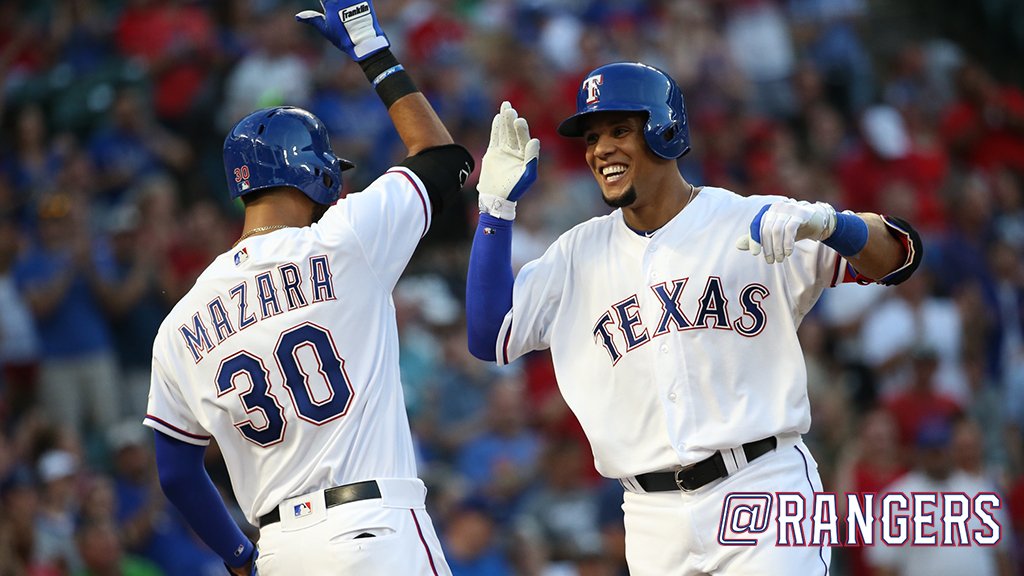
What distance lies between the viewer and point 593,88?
5246 mm

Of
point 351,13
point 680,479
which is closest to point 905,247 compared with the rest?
point 680,479

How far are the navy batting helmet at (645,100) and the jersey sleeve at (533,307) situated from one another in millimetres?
559

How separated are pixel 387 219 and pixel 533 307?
2.44ft

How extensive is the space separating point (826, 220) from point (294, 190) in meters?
1.83

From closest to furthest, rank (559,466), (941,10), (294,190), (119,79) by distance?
1. (294,190)
2. (559,466)
3. (119,79)
4. (941,10)

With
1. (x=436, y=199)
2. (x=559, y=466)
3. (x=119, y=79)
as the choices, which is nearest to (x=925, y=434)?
(x=559, y=466)

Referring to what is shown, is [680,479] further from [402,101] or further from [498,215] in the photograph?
[402,101]

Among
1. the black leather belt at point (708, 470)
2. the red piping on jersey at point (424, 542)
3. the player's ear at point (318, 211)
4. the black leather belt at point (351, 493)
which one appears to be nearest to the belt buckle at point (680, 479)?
the black leather belt at point (708, 470)

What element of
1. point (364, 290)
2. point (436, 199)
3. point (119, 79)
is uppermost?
point (119, 79)

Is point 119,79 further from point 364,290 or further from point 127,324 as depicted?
point 364,290

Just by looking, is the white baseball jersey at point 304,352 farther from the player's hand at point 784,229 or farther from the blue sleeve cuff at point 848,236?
the blue sleeve cuff at point 848,236

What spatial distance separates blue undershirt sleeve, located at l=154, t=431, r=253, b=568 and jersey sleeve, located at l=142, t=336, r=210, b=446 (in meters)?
0.05

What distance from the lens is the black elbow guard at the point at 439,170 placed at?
510cm

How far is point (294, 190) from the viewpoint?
16.6 feet
